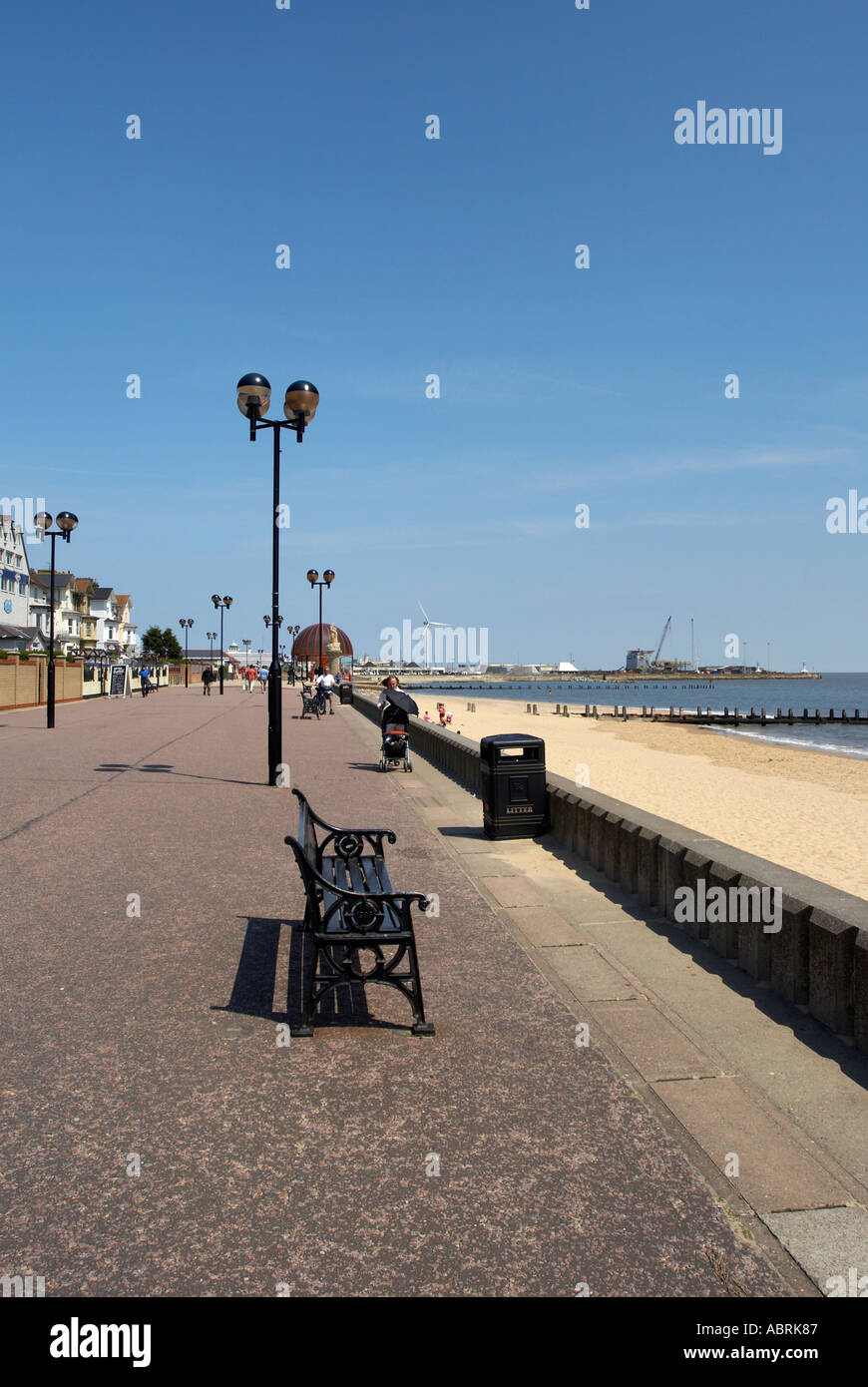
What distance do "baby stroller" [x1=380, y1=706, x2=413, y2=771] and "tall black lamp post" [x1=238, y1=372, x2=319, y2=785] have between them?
7.92 feet

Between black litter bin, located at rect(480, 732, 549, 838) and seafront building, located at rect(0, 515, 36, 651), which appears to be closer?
black litter bin, located at rect(480, 732, 549, 838)

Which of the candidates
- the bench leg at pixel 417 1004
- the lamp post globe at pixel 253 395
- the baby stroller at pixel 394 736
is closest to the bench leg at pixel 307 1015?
the bench leg at pixel 417 1004

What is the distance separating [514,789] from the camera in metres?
9.88

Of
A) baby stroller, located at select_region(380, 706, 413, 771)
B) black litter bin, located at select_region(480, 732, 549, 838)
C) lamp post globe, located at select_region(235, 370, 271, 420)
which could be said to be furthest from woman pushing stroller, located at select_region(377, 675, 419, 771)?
black litter bin, located at select_region(480, 732, 549, 838)

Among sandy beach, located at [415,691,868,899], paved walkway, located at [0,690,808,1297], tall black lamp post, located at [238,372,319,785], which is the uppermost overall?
tall black lamp post, located at [238,372,319,785]

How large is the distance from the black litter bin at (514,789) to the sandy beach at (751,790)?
9.69 ft

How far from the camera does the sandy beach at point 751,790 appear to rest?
1166 cm

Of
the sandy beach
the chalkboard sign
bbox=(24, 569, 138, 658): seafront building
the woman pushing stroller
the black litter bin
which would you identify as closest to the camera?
the black litter bin

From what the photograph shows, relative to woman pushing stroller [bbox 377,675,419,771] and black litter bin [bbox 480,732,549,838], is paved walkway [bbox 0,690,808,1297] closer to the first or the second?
black litter bin [bbox 480,732,549,838]

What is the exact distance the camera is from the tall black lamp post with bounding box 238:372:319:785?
13.8m

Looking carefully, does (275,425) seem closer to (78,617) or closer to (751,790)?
(751,790)

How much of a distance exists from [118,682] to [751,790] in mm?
33712

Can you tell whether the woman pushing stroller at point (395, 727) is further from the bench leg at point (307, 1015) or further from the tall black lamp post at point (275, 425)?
the bench leg at point (307, 1015)

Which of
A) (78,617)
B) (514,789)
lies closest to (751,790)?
(514,789)
